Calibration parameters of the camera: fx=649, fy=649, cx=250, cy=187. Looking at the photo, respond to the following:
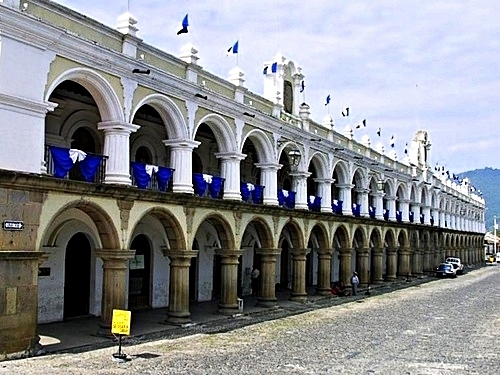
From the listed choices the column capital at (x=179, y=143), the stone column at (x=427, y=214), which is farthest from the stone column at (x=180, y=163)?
the stone column at (x=427, y=214)

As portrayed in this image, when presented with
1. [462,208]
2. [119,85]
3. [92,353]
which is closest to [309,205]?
[119,85]

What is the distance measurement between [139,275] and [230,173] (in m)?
5.11

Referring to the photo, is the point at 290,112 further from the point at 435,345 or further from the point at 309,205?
the point at 435,345

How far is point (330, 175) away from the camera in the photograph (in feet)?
104

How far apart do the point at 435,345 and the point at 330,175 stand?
48.8ft

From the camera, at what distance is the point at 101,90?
17.5m

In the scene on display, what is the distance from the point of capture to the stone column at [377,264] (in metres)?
38.6

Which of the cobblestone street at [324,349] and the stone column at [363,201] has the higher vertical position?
the stone column at [363,201]

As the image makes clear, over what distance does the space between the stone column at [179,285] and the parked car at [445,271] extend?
3174cm

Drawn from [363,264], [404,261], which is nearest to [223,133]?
[363,264]

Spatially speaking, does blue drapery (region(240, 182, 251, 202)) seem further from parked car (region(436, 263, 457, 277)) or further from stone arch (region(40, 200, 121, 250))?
parked car (region(436, 263, 457, 277))

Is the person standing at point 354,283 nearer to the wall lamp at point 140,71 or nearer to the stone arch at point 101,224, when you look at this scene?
the stone arch at point 101,224

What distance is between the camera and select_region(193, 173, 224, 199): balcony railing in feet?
71.0

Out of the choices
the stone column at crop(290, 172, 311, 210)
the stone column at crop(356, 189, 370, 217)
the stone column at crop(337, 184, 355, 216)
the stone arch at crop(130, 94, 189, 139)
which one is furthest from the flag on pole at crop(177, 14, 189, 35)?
the stone column at crop(356, 189, 370, 217)
